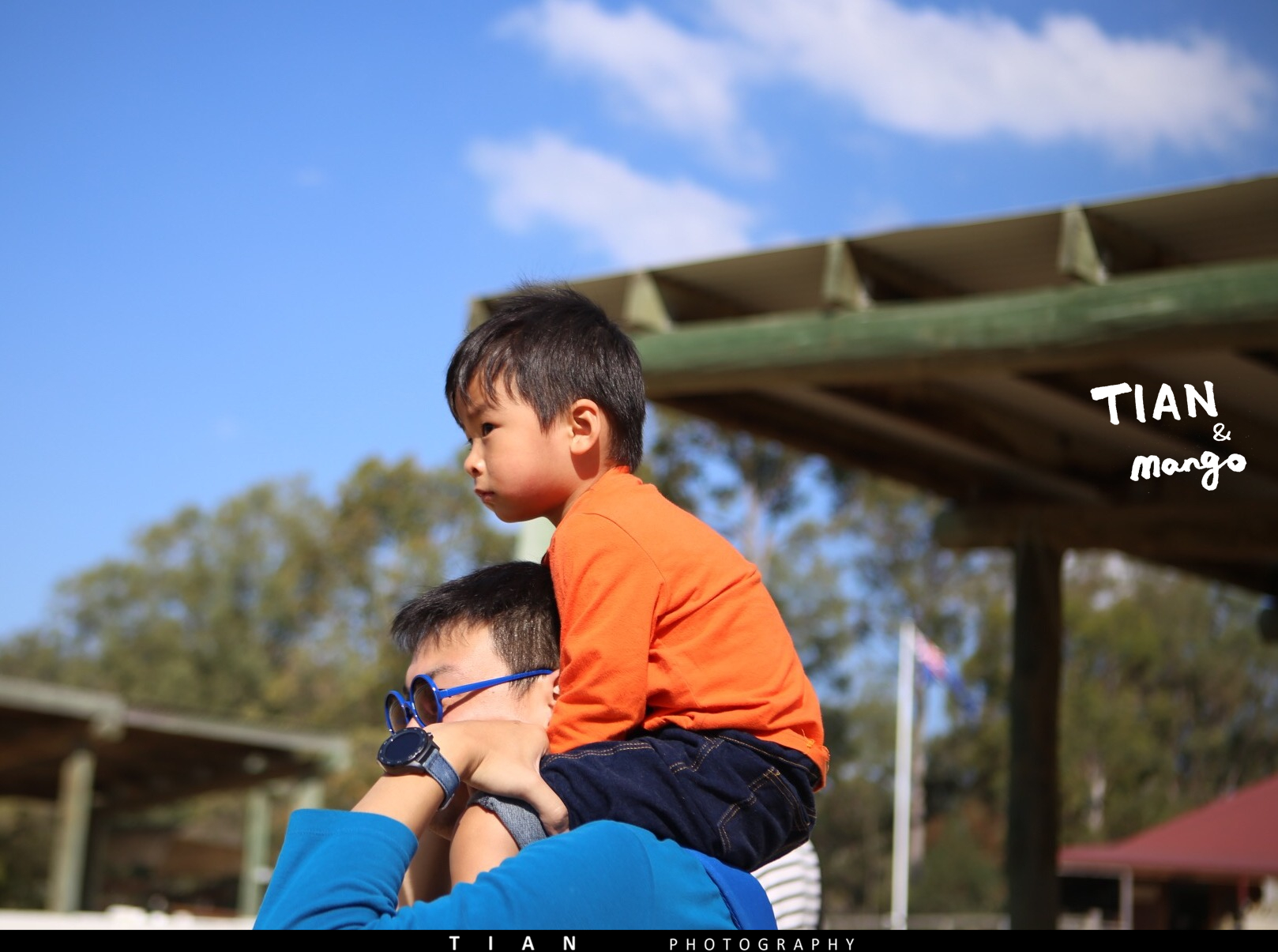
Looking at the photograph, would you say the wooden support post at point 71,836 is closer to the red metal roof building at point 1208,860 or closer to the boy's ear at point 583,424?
the red metal roof building at point 1208,860

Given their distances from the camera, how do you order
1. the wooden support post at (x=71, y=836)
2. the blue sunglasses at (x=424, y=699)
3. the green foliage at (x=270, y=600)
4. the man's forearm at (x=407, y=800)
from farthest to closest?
the green foliage at (x=270, y=600) → the wooden support post at (x=71, y=836) → the blue sunglasses at (x=424, y=699) → the man's forearm at (x=407, y=800)

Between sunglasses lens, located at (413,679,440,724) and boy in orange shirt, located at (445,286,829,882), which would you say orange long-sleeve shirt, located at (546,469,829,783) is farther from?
sunglasses lens, located at (413,679,440,724)

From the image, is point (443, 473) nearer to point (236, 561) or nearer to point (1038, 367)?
point (236, 561)

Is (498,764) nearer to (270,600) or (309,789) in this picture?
(309,789)

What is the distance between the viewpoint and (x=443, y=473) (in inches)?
1372

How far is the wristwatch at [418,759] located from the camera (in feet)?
4.76

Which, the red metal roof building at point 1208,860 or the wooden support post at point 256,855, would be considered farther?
the wooden support post at point 256,855

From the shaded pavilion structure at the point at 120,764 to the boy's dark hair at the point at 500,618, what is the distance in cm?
1260

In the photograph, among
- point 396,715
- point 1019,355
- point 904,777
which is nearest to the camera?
point 396,715

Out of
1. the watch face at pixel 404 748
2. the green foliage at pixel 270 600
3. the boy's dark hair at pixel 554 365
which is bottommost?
the watch face at pixel 404 748

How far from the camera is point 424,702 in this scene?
68.6 inches

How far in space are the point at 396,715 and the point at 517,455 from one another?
37 centimetres

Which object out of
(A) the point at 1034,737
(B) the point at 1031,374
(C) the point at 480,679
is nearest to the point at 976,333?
(B) the point at 1031,374

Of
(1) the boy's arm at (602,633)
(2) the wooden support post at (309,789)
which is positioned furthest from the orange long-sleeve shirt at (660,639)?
(2) the wooden support post at (309,789)
